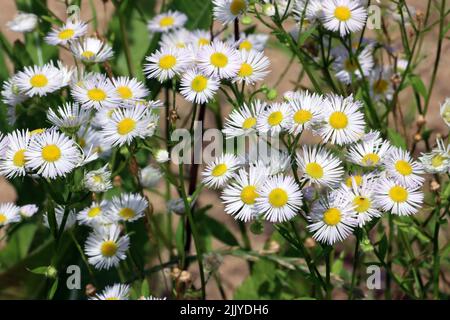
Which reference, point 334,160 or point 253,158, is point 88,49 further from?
point 334,160

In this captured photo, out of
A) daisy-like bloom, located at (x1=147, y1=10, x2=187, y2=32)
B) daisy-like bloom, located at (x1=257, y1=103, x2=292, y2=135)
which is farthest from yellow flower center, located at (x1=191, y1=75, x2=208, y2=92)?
daisy-like bloom, located at (x1=147, y1=10, x2=187, y2=32)

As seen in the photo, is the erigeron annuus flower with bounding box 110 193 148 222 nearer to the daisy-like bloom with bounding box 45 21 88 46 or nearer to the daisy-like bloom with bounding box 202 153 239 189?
the daisy-like bloom with bounding box 202 153 239 189

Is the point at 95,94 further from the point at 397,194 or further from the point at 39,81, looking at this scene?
the point at 397,194

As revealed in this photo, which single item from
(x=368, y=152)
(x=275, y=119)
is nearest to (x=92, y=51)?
(x=275, y=119)

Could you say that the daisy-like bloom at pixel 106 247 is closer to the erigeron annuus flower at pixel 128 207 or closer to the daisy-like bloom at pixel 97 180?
the erigeron annuus flower at pixel 128 207

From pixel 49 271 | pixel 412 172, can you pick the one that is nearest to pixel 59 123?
pixel 49 271

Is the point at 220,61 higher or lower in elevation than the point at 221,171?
higher
